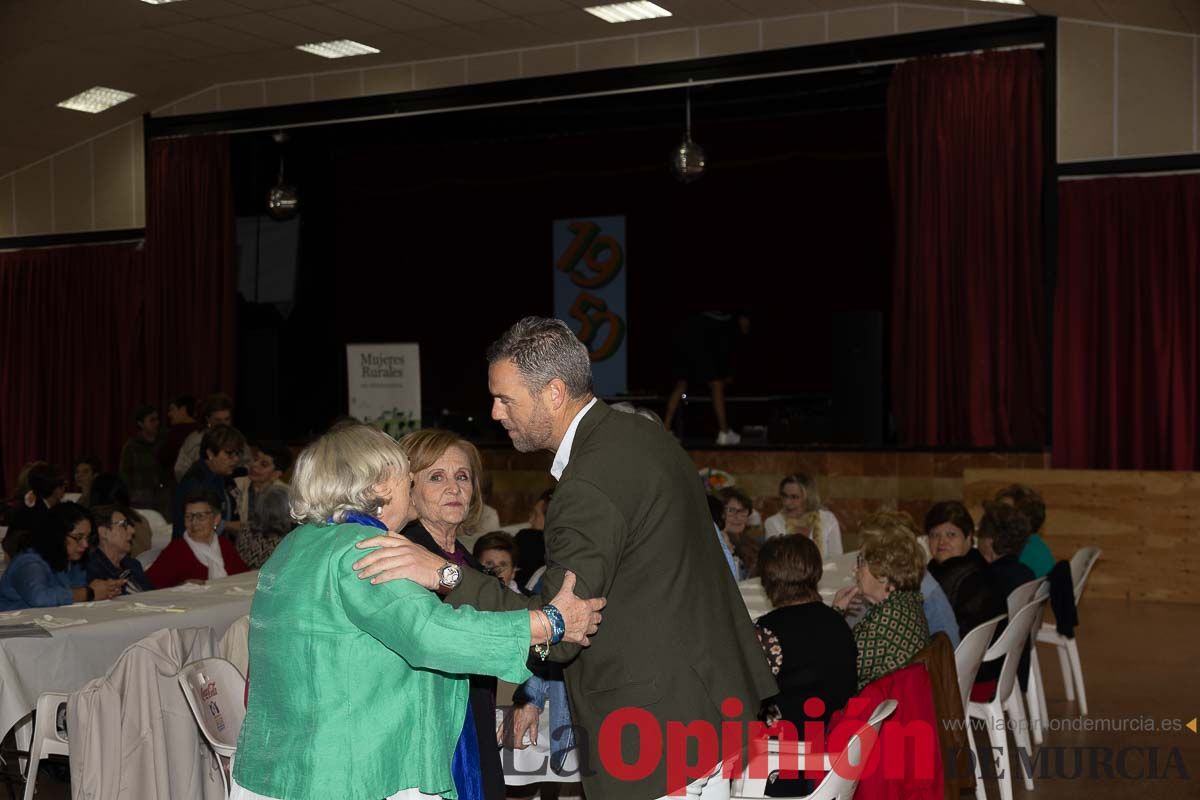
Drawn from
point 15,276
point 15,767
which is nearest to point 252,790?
point 15,767

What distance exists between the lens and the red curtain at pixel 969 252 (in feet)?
33.0

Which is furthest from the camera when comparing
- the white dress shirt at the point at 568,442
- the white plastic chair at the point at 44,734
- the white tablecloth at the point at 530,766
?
the white plastic chair at the point at 44,734

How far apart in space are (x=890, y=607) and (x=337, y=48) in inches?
372

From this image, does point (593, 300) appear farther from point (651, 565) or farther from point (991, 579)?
point (651, 565)

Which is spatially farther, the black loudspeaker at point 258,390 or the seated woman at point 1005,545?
the black loudspeaker at point 258,390

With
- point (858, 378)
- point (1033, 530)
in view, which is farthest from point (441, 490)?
point (858, 378)

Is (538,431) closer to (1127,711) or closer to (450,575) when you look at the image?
(450,575)

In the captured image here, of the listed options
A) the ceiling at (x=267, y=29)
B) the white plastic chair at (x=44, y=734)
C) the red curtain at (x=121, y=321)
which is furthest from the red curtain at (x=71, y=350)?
the white plastic chair at (x=44, y=734)

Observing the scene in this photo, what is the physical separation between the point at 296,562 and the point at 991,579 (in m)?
3.60

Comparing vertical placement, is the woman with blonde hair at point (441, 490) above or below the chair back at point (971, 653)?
above

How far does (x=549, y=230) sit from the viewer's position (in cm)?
1445

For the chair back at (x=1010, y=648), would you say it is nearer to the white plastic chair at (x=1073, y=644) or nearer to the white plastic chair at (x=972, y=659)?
the white plastic chair at (x=972, y=659)

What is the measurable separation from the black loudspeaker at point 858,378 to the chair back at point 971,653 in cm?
684

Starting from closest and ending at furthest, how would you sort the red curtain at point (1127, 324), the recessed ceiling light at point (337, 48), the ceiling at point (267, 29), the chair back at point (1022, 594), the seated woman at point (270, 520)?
the chair back at point (1022, 594) < the seated woman at point (270, 520) < the red curtain at point (1127, 324) < the ceiling at point (267, 29) < the recessed ceiling light at point (337, 48)
